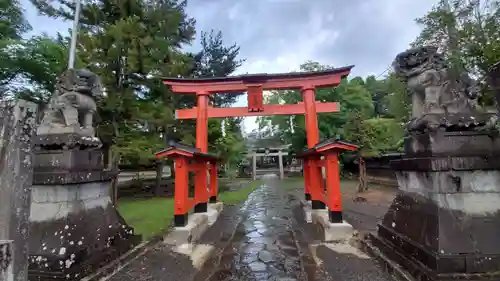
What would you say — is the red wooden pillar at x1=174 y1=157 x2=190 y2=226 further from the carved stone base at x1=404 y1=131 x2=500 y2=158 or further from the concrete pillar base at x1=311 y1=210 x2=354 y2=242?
the carved stone base at x1=404 y1=131 x2=500 y2=158

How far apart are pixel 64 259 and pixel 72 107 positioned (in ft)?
6.61

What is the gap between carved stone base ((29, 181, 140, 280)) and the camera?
10.3 feet

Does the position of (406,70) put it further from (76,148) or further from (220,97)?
(220,97)

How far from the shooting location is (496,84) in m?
2.67

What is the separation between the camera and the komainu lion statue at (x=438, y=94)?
3.24m

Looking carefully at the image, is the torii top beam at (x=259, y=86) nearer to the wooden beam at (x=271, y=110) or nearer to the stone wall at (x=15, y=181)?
the wooden beam at (x=271, y=110)

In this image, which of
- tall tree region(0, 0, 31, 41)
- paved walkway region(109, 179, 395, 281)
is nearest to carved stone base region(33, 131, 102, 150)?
paved walkway region(109, 179, 395, 281)

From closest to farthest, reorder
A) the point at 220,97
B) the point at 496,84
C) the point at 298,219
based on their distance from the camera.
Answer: the point at 496,84
the point at 298,219
the point at 220,97

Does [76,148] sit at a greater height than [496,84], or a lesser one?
lesser

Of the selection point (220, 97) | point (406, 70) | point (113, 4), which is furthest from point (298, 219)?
point (220, 97)

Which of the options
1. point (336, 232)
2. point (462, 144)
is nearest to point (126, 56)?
point (336, 232)

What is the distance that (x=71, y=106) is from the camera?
152 inches

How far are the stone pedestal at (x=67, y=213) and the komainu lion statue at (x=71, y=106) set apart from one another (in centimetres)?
16

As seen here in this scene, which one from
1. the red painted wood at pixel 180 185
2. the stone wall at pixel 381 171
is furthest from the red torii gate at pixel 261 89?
the stone wall at pixel 381 171
